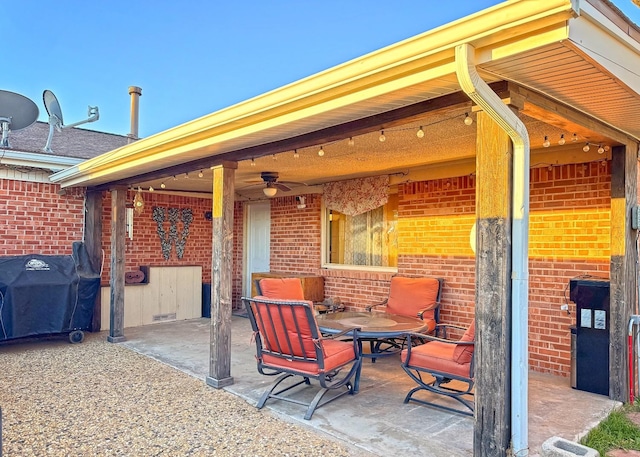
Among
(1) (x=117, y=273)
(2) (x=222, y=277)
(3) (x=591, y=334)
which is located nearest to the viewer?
(3) (x=591, y=334)

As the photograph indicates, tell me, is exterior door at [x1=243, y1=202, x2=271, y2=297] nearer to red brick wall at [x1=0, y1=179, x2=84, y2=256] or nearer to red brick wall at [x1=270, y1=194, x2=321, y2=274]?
red brick wall at [x1=270, y1=194, x2=321, y2=274]

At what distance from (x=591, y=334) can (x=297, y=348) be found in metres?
2.88

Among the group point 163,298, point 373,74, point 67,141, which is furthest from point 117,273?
point 373,74

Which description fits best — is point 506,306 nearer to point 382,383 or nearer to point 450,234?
point 382,383

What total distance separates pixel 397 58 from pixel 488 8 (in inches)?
21.6

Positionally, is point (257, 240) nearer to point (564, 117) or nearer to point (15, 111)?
point (15, 111)

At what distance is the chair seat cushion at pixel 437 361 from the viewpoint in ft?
12.5

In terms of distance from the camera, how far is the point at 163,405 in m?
4.18

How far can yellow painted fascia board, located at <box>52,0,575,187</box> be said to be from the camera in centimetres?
210

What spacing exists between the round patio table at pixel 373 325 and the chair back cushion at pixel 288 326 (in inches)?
22.7

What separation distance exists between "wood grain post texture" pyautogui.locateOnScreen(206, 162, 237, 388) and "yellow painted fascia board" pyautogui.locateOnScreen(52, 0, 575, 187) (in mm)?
556

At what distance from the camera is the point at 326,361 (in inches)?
156

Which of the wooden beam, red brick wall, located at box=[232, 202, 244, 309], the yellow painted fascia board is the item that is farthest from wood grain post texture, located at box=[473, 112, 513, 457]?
red brick wall, located at box=[232, 202, 244, 309]

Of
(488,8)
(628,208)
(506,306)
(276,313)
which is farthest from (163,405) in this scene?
(628,208)
